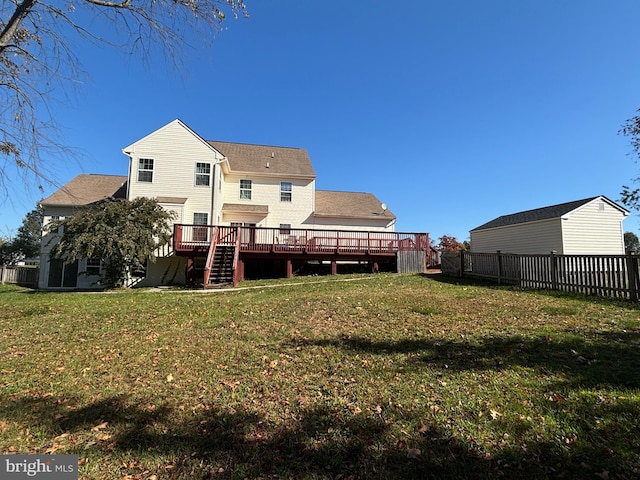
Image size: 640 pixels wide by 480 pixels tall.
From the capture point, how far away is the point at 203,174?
1875cm

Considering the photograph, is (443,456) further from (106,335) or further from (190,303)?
(190,303)

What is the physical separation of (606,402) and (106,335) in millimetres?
7505

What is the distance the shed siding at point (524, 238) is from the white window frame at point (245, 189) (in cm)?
1559

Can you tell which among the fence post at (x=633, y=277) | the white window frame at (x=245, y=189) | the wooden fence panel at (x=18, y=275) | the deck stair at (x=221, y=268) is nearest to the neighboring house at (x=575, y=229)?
the fence post at (x=633, y=277)

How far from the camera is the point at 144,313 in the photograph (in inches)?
318

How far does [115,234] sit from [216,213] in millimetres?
5767

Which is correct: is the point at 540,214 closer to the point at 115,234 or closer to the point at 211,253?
the point at 211,253

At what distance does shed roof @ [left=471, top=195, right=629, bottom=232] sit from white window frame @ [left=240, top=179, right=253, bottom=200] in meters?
15.6

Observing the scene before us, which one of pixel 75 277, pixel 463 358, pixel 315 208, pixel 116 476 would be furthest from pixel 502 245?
pixel 75 277

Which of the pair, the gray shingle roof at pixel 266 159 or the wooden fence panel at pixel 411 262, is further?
the gray shingle roof at pixel 266 159

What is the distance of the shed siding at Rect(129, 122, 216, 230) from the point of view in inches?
709

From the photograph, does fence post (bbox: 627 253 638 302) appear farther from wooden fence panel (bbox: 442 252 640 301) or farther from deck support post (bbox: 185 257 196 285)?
deck support post (bbox: 185 257 196 285)

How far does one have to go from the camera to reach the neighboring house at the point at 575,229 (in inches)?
630

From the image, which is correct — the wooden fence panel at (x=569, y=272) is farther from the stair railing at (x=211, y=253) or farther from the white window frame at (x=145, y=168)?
the white window frame at (x=145, y=168)
